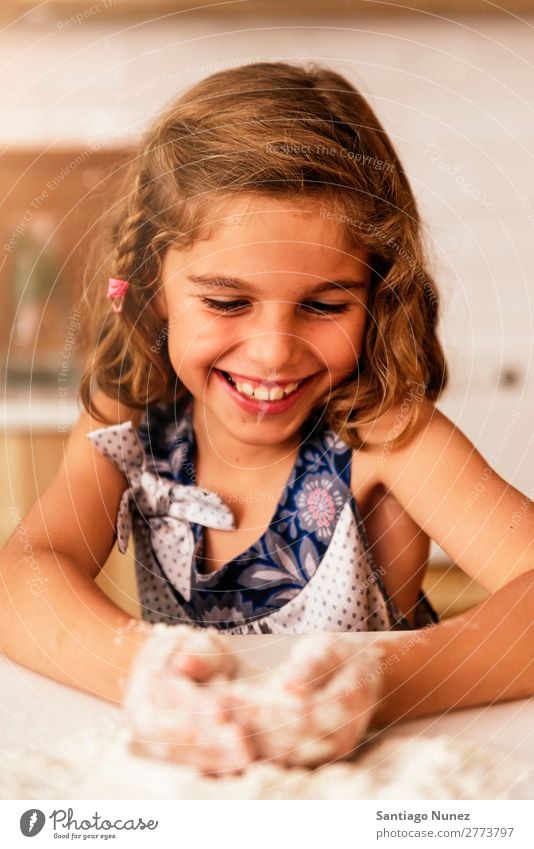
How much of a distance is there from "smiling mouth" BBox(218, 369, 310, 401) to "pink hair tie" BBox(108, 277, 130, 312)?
0.25 ft

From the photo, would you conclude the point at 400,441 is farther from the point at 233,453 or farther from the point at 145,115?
the point at 145,115

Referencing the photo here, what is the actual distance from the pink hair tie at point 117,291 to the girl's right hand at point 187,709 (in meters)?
0.21

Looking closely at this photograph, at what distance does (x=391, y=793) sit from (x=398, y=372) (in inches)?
9.7

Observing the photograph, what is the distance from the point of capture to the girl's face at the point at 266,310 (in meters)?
0.47

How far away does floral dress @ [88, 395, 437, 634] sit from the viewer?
1.83 ft

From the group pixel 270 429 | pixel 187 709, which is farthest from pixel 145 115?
pixel 187 709

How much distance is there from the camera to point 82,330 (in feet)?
1.79

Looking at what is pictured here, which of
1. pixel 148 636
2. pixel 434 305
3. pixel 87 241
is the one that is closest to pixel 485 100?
pixel 434 305

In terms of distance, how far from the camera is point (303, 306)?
1.61ft

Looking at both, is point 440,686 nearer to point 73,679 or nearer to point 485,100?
point 73,679

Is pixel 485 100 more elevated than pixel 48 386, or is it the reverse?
pixel 485 100

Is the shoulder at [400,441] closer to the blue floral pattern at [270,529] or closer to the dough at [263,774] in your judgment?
the blue floral pattern at [270,529]

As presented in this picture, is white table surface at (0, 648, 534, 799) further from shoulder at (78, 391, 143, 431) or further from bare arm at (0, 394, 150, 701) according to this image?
shoulder at (78, 391, 143, 431)

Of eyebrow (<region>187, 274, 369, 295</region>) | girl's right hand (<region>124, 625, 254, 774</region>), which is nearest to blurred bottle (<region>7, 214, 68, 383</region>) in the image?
eyebrow (<region>187, 274, 369, 295</region>)
